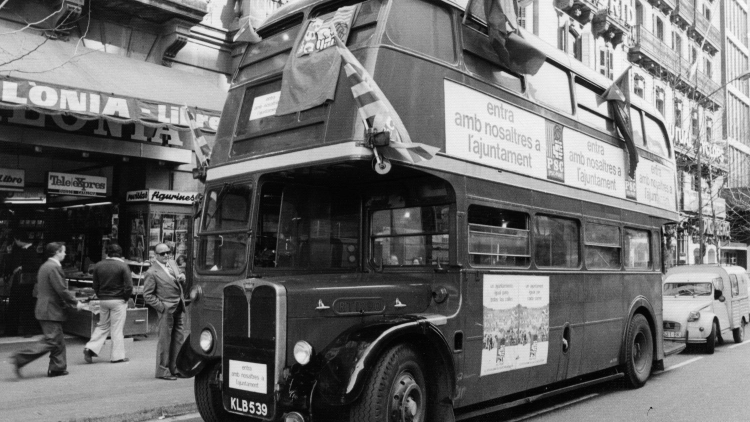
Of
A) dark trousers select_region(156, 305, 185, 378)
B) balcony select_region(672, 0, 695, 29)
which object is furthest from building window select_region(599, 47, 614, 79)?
dark trousers select_region(156, 305, 185, 378)

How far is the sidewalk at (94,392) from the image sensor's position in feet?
24.2

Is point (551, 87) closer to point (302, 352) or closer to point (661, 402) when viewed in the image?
point (661, 402)

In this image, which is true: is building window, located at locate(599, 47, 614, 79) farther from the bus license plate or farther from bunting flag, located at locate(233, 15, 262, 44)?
the bus license plate

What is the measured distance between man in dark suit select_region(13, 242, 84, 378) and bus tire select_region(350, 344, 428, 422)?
5.87m

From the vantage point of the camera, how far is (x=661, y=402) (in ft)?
27.9

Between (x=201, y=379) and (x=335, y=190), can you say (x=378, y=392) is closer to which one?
(x=201, y=379)

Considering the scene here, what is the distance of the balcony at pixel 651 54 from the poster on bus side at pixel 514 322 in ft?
85.3

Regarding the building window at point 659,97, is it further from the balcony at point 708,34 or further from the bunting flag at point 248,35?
the bunting flag at point 248,35

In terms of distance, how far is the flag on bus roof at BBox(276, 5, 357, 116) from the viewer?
19.7 ft

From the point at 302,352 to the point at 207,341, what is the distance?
131cm

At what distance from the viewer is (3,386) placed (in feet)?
29.1

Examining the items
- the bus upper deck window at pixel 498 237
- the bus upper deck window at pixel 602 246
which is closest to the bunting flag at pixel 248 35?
the bus upper deck window at pixel 498 237

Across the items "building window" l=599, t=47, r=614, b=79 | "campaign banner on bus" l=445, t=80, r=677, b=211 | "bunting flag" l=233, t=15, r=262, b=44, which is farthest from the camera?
"building window" l=599, t=47, r=614, b=79

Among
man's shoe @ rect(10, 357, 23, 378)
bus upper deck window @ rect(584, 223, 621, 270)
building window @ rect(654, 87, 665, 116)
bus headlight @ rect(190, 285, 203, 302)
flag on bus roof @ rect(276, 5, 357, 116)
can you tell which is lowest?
man's shoe @ rect(10, 357, 23, 378)
